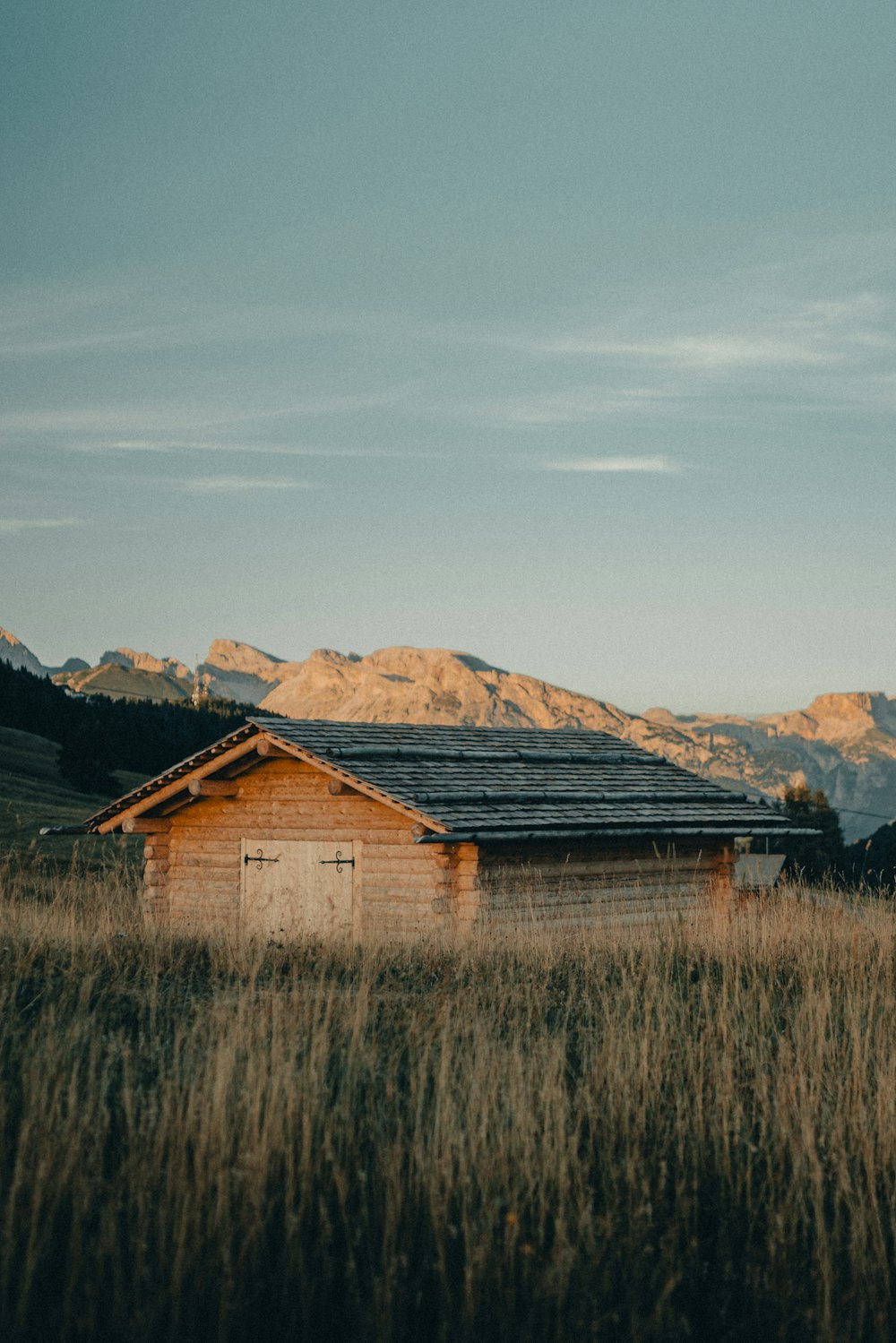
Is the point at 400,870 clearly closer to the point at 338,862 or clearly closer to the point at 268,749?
the point at 338,862

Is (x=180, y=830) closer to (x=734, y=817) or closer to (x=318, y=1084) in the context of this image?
(x=734, y=817)

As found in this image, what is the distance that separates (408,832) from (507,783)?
234cm

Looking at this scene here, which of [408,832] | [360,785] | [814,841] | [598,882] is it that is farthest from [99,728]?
[360,785]

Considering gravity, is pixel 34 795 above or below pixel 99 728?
below

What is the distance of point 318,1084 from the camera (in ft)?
17.6

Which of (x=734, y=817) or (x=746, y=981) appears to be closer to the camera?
(x=746, y=981)

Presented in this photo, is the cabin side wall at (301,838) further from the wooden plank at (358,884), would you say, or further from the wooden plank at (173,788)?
the wooden plank at (173,788)

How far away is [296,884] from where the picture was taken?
56.9 feet

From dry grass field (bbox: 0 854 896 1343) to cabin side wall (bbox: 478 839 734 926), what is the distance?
883 centimetres

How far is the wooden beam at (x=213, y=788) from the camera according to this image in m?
17.8

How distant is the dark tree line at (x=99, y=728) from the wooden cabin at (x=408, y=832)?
4379 centimetres

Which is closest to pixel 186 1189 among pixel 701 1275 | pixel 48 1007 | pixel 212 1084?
pixel 212 1084

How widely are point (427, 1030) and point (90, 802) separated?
164 feet

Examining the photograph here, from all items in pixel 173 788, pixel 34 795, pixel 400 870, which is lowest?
pixel 400 870
